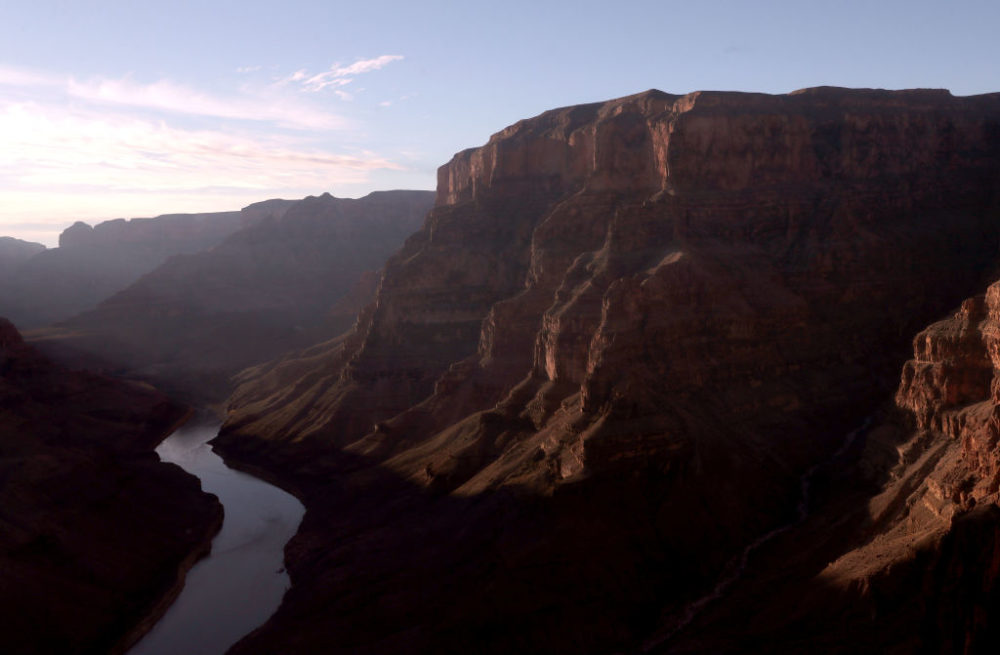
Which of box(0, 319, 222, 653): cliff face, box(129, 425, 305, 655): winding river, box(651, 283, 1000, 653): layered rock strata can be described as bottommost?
box(129, 425, 305, 655): winding river

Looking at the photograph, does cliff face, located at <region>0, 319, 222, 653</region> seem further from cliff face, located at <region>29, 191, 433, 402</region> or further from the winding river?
cliff face, located at <region>29, 191, 433, 402</region>

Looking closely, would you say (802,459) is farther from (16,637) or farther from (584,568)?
(16,637)

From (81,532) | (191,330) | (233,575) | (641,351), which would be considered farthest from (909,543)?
(191,330)

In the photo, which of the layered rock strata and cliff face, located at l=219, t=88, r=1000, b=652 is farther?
cliff face, located at l=219, t=88, r=1000, b=652

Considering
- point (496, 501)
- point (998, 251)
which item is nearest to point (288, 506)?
point (496, 501)

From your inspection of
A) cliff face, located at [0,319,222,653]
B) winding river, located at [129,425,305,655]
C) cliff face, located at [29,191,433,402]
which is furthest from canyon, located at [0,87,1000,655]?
cliff face, located at [29,191,433,402]

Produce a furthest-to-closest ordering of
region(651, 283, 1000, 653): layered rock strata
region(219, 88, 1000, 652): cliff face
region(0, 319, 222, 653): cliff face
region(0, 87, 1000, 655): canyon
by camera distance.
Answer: region(0, 319, 222, 653): cliff face < region(219, 88, 1000, 652): cliff face < region(0, 87, 1000, 655): canyon < region(651, 283, 1000, 653): layered rock strata
